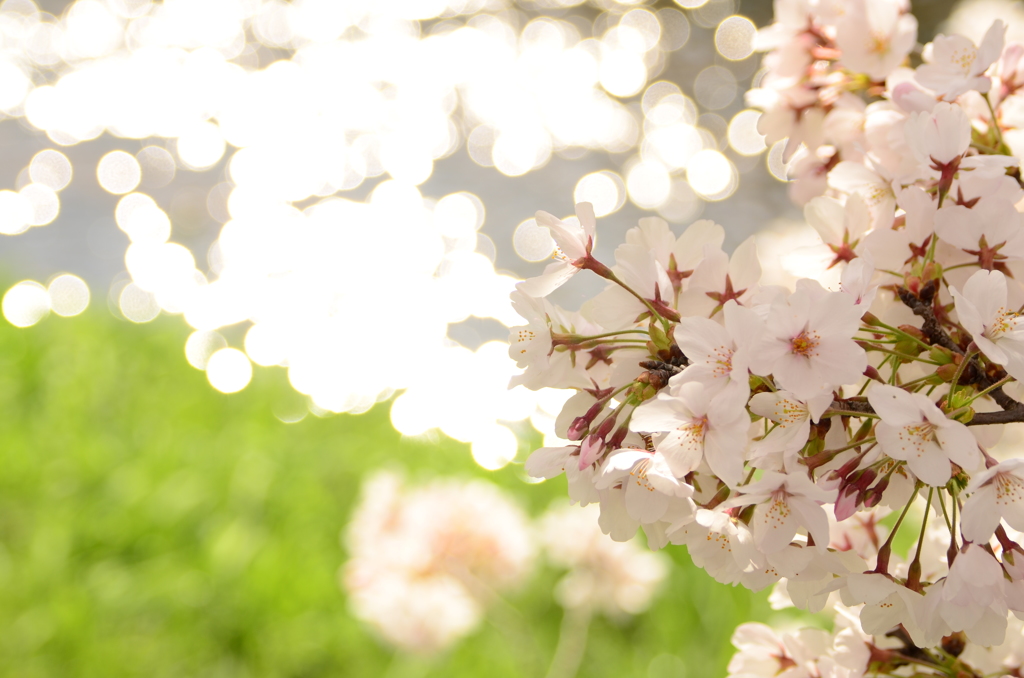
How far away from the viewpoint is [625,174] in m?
6.31

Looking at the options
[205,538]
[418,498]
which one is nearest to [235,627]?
[205,538]

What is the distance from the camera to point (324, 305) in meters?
5.46

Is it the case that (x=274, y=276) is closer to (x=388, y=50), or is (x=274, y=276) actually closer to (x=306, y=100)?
(x=306, y=100)

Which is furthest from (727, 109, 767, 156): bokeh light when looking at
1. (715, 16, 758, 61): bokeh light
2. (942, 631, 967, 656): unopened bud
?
(942, 631, 967, 656): unopened bud

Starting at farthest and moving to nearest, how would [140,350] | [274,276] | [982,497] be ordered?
[274,276]
[140,350]
[982,497]

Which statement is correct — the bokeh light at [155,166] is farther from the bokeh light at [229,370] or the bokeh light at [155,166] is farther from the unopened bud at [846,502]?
the unopened bud at [846,502]

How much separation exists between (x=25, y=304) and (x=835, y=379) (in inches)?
173

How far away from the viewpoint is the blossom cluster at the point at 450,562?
202 centimetres

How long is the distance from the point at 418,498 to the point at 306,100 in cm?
551

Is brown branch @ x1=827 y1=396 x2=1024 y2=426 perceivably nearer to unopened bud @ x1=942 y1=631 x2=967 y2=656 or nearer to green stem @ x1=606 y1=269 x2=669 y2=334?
green stem @ x1=606 y1=269 x2=669 y2=334

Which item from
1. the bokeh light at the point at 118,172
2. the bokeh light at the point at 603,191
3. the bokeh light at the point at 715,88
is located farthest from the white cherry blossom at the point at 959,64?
the bokeh light at the point at 715,88

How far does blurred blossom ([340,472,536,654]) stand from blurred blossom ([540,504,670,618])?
0.16 m

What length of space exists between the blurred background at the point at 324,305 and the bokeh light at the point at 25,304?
2cm

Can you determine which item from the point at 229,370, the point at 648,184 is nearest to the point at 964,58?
the point at 229,370
